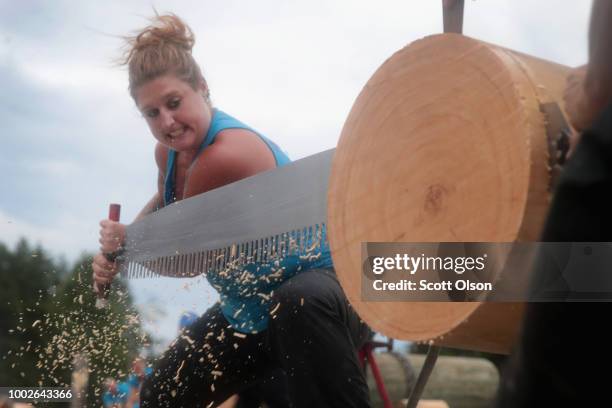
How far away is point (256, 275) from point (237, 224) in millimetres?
213

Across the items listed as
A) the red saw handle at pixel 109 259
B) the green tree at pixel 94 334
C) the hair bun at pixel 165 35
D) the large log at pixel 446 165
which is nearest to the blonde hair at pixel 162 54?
the hair bun at pixel 165 35

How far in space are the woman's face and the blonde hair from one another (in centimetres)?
4

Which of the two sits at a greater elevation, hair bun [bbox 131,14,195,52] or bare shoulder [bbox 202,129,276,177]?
hair bun [bbox 131,14,195,52]

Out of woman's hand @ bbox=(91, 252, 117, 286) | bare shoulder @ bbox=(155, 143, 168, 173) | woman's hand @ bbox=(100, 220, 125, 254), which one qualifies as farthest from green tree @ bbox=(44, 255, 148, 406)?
bare shoulder @ bbox=(155, 143, 168, 173)

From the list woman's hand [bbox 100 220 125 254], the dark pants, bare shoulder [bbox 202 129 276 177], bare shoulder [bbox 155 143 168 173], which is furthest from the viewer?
bare shoulder [bbox 155 143 168 173]

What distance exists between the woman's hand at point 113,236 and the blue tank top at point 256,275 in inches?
24.9

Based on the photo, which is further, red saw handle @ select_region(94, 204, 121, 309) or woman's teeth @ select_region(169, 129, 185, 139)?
red saw handle @ select_region(94, 204, 121, 309)

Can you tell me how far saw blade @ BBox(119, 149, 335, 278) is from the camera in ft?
8.05

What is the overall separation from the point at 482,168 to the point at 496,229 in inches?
5.4

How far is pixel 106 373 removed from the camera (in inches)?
151

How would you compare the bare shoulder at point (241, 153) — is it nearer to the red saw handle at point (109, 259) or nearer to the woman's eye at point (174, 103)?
the woman's eye at point (174, 103)

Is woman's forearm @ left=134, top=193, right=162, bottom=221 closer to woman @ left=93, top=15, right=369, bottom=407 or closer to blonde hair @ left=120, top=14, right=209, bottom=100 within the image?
woman @ left=93, top=15, right=369, bottom=407

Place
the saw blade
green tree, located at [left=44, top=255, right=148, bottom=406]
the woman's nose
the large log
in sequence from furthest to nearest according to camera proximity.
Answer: green tree, located at [left=44, top=255, right=148, bottom=406] < the woman's nose < the saw blade < the large log

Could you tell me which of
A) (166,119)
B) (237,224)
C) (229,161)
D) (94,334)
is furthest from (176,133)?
(94,334)
